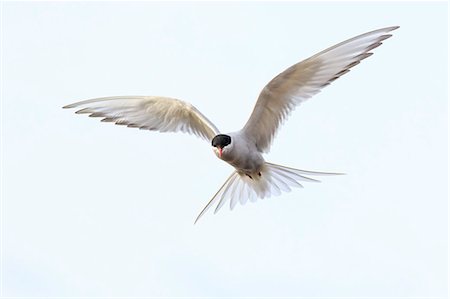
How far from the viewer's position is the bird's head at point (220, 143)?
8773mm

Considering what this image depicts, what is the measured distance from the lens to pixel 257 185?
9516 millimetres

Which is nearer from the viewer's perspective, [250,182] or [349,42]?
[349,42]

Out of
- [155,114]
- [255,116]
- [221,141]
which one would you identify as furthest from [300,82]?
[155,114]

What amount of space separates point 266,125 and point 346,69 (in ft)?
3.27

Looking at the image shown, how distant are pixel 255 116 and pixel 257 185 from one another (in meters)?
0.69

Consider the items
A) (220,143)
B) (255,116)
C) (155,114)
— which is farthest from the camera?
(155,114)

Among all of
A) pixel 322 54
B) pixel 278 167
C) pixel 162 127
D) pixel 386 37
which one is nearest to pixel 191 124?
pixel 162 127

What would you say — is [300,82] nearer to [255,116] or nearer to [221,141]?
[255,116]

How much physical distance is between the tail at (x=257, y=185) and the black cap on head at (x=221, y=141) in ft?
2.18

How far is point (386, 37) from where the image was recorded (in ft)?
26.6

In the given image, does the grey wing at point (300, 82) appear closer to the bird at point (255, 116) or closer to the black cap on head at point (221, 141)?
the bird at point (255, 116)

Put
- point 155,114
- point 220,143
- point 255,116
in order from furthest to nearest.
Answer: point 155,114 → point 255,116 → point 220,143

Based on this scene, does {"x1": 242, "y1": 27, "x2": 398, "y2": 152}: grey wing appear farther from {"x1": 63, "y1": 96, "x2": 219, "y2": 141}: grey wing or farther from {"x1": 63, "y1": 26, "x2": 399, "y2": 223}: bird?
{"x1": 63, "y1": 96, "x2": 219, "y2": 141}: grey wing

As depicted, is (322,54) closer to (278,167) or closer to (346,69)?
(346,69)
